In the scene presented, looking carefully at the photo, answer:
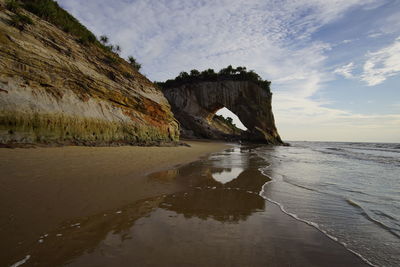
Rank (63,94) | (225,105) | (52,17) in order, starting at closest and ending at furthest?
(63,94)
(52,17)
(225,105)

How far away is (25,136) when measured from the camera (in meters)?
7.45

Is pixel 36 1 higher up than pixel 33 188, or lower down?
higher up

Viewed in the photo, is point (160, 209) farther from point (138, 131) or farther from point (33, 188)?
point (138, 131)

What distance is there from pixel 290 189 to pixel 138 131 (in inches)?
425

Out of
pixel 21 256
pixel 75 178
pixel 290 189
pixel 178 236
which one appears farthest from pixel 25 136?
pixel 290 189

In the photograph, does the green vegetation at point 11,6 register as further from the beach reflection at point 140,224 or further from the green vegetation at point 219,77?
the green vegetation at point 219,77

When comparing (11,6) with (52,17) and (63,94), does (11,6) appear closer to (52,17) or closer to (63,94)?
(52,17)

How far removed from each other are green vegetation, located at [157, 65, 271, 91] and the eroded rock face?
39.2 inches

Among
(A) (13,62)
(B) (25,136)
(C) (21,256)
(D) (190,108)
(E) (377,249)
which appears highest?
(D) (190,108)

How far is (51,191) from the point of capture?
3654 mm

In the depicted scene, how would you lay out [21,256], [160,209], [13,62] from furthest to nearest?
1. [13,62]
2. [160,209]
3. [21,256]

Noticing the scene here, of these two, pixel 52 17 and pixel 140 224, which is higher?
pixel 52 17

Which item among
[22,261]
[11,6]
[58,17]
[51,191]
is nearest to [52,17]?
[58,17]

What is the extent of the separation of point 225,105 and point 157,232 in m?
37.3
